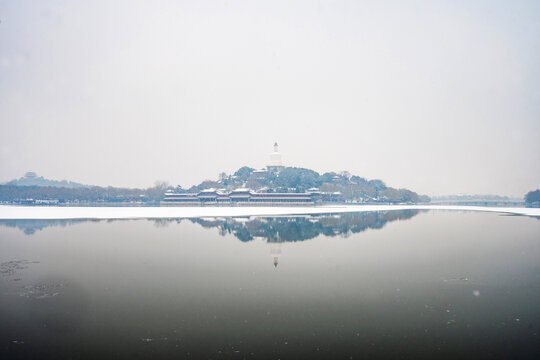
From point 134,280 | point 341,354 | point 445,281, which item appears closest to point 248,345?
point 341,354

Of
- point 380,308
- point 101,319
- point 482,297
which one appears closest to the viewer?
point 101,319

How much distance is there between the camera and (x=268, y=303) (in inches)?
459

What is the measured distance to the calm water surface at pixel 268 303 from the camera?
8.52 metres

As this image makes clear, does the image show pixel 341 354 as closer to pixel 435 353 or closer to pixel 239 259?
pixel 435 353

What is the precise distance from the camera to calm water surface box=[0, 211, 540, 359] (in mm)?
8516

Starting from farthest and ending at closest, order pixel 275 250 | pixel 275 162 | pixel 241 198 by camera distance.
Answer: pixel 275 162 → pixel 241 198 → pixel 275 250

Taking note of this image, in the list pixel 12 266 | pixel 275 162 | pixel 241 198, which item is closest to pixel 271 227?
pixel 12 266

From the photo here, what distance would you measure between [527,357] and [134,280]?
12.1 m

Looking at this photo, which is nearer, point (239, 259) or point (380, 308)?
point (380, 308)

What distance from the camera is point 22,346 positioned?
8.46 m

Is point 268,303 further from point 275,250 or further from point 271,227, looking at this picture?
point 271,227

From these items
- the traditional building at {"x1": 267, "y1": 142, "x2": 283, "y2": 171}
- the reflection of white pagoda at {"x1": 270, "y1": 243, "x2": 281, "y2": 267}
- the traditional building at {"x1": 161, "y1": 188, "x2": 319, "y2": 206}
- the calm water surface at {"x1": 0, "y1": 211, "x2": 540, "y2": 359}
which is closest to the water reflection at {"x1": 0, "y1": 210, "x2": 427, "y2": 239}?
the reflection of white pagoda at {"x1": 270, "y1": 243, "x2": 281, "y2": 267}

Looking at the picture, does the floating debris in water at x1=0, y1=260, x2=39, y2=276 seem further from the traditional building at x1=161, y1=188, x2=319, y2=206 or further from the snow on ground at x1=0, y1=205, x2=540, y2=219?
Result: the traditional building at x1=161, y1=188, x2=319, y2=206

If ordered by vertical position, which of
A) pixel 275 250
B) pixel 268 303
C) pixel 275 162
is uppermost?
pixel 275 162
